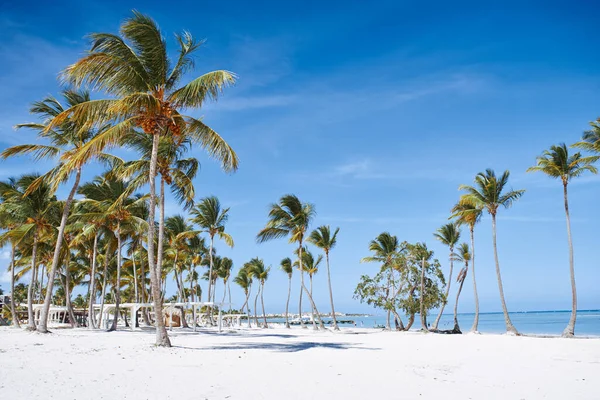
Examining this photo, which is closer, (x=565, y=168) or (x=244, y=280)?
(x=565, y=168)

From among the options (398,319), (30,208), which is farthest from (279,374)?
(398,319)

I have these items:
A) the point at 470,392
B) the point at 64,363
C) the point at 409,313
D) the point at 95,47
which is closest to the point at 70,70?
the point at 95,47

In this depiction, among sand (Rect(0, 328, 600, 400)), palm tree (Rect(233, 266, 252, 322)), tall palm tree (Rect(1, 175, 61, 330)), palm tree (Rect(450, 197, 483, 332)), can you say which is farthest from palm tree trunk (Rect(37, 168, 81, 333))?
palm tree (Rect(233, 266, 252, 322))

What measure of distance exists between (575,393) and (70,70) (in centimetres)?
1520

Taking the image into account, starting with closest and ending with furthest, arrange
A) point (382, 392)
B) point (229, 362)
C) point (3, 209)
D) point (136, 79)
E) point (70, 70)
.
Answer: point (382, 392) → point (229, 362) → point (70, 70) → point (136, 79) → point (3, 209)

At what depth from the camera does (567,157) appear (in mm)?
25953

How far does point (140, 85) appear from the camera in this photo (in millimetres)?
14305

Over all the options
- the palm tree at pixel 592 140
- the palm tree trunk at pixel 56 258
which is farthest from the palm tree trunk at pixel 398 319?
the palm tree trunk at pixel 56 258

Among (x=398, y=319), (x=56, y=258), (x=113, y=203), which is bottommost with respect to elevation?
(x=398, y=319)

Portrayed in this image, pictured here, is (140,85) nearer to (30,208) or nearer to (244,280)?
(30,208)

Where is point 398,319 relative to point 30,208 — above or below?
below

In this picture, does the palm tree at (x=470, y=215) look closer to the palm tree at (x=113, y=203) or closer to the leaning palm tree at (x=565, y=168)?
the leaning palm tree at (x=565, y=168)

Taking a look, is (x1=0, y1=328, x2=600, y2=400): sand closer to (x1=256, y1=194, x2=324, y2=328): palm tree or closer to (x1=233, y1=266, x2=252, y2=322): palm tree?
(x1=256, y1=194, x2=324, y2=328): palm tree

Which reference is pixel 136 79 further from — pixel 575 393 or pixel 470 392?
pixel 575 393
